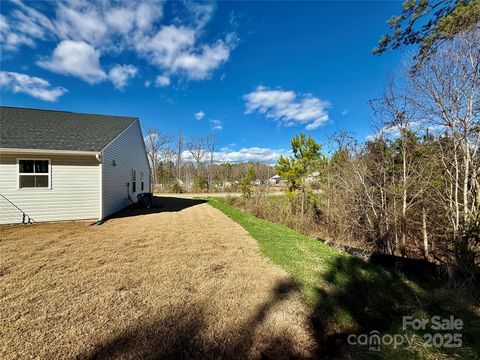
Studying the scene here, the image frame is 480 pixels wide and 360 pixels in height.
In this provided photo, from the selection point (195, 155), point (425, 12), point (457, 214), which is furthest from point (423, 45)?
point (195, 155)

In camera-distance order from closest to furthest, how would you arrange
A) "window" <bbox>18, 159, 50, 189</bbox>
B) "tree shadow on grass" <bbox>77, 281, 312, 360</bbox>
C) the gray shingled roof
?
1. "tree shadow on grass" <bbox>77, 281, 312, 360</bbox>
2. "window" <bbox>18, 159, 50, 189</bbox>
3. the gray shingled roof

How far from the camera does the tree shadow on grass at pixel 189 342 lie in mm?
2059

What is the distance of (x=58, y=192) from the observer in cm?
738

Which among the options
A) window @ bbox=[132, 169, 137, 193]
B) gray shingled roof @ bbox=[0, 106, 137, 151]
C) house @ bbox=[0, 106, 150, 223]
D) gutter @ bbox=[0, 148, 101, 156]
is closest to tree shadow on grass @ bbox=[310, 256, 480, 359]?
house @ bbox=[0, 106, 150, 223]

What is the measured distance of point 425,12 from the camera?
4883 mm

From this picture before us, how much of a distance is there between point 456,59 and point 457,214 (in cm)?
309

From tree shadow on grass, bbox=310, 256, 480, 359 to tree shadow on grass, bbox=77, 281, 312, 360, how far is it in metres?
0.52

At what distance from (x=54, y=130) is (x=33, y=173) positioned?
2.14m

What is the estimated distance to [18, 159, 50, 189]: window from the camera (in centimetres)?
703

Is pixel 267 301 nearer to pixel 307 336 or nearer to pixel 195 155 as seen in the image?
pixel 307 336

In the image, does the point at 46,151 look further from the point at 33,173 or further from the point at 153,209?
the point at 153,209

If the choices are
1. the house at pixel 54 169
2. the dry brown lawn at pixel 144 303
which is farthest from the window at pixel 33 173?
the dry brown lawn at pixel 144 303

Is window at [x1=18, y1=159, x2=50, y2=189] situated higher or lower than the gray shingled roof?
lower

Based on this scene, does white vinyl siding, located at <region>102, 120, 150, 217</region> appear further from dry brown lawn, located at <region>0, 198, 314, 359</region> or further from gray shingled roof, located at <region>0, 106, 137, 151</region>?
dry brown lawn, located at <region>0, 198, 314, 359</region>
